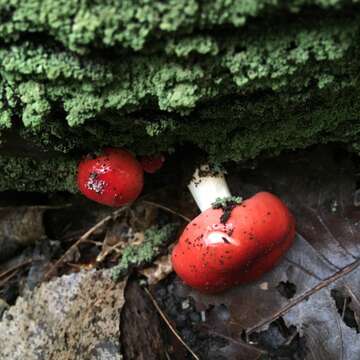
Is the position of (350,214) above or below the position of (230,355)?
above

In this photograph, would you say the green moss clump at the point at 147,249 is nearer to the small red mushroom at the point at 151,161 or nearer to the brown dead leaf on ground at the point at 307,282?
the brown dead leaf on ground at the point at 307,282

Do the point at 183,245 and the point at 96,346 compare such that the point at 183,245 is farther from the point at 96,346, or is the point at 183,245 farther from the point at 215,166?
the point at 96,346

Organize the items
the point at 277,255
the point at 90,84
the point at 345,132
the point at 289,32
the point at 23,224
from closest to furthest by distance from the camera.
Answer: the point at 289,32
the point at 90,84
the point at 345,132
the point at 277,255
the point at 23,224

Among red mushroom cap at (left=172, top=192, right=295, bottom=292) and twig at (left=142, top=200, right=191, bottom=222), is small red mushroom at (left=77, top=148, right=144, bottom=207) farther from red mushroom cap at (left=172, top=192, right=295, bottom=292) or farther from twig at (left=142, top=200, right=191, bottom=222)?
twig at (left=142, top=200, right=191, bottom=222)

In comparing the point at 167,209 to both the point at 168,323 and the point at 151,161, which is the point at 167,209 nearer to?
the point at 151,161

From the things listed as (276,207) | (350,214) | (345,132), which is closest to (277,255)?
(276,207)

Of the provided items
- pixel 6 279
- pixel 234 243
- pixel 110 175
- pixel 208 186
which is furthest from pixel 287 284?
pixel 6 279
